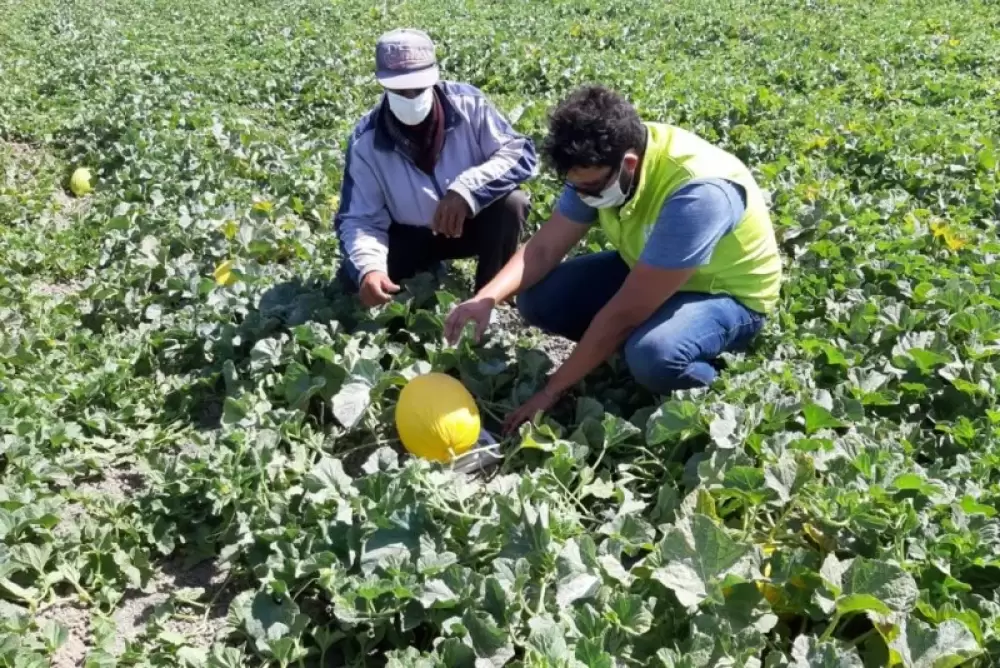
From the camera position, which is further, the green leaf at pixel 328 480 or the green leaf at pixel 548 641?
the green leaf at pixel 328 480

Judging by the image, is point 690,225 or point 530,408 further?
point 530,408

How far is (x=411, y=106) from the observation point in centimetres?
423

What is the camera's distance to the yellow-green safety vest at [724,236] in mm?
3551

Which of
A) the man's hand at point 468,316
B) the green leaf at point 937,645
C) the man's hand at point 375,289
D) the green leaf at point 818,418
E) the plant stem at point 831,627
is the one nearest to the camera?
the green leaf at point 937,645

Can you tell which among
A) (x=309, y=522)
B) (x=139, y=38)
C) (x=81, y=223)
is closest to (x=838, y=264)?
(x=309, y=522)

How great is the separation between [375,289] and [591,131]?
4.12ft

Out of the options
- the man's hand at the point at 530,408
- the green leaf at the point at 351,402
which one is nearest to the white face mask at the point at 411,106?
the green leaf at the point at 351,402

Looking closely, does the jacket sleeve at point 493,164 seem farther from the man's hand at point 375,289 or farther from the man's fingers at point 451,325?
the man's fingers at point 451,325

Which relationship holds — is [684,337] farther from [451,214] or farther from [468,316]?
[451,214]

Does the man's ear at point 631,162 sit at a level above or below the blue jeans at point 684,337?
above

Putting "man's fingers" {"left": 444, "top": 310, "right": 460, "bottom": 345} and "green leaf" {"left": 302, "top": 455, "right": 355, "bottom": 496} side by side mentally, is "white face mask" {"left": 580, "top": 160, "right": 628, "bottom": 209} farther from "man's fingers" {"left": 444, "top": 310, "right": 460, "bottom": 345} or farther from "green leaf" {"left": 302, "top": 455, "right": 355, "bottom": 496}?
"green leaf" {"left": 302, "top": 455, "right": 355, "bottom": 496}

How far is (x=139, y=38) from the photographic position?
1180 centimetres

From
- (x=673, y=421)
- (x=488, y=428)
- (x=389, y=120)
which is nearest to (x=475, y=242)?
(x=389, y=120)

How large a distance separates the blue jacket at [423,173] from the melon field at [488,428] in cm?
39
